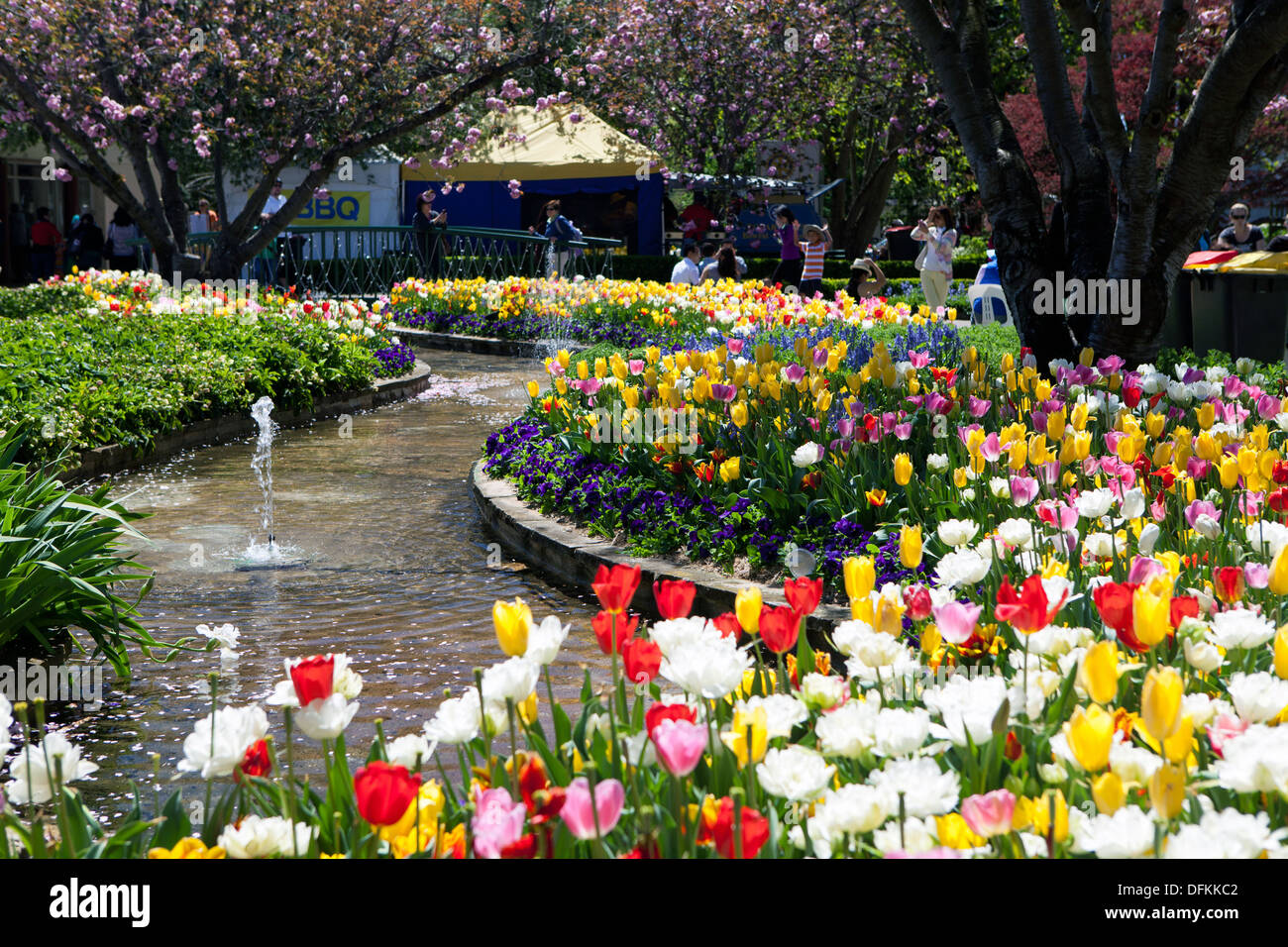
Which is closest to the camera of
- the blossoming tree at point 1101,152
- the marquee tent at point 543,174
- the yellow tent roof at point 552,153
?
the blossoming tree at point 1101,152

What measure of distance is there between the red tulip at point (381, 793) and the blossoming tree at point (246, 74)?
698 inches

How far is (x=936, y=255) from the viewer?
15.5 meters

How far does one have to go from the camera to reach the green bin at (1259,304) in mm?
9727

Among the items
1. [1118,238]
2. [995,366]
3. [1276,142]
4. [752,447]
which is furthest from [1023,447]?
[1276,142]

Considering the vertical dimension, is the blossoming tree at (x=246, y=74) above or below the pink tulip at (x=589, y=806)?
above

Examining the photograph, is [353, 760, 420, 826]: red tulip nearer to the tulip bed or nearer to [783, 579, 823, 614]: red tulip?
[783, 579, 823, 614]: red tulip

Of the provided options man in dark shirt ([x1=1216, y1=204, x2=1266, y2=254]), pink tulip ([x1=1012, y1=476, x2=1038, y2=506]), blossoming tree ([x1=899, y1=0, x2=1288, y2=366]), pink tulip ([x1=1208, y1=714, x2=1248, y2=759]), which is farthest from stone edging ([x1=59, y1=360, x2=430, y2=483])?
man in dark shirt ([x1=1216, y1=204, x2=1266, y2=254])

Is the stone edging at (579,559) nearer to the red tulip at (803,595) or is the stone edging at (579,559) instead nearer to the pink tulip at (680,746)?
the red tulip at (803,595)

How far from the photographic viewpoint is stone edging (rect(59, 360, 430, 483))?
8352mm

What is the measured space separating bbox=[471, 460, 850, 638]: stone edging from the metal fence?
1587 centimetres

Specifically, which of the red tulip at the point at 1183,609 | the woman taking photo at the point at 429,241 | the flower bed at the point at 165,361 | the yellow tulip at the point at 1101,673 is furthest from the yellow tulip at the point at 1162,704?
the woman taking photo at the point at 429,241

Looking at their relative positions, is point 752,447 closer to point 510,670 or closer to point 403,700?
point 403,700

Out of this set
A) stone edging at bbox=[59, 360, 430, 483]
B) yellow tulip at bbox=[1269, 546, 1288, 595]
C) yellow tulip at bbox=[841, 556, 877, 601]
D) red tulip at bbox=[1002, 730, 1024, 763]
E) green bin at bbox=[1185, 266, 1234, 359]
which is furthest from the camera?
green bin at bbox=[1185, 266, 1234, 359]
